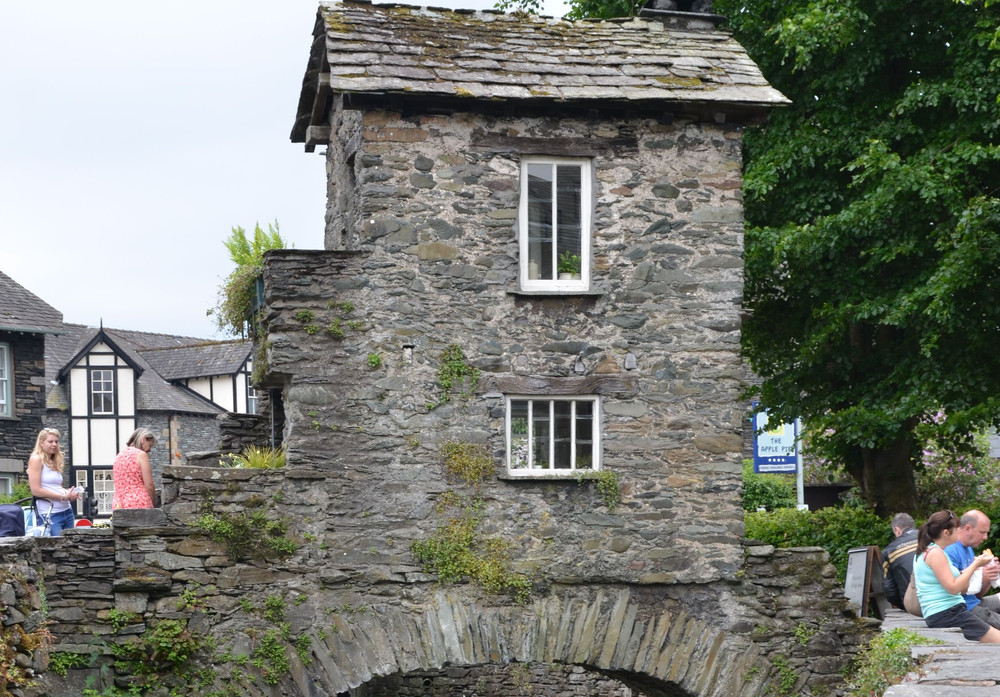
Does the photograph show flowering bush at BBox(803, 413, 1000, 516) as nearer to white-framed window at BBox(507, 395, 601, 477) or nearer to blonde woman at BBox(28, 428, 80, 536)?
white-framed window at BBox(507, 395, 601, 477)

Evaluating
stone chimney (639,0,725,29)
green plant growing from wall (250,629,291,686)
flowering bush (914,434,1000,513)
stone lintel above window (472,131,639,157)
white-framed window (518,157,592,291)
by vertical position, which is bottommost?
green plant growing from wall (250,629,291,686)

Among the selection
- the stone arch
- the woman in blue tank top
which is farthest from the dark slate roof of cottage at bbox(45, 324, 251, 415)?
the woman in blue tank top

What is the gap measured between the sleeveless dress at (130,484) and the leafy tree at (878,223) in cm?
812

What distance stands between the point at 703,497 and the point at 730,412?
954mm

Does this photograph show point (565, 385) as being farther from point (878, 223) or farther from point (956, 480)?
point (956, 480)

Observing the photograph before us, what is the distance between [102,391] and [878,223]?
25.7 meters

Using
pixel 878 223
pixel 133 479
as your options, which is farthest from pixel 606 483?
pixel 878 223

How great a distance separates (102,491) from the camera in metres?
35.4

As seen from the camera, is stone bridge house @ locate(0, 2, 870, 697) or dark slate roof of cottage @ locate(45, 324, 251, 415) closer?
stone bridge house @ locate(0, 2, 870, 697)

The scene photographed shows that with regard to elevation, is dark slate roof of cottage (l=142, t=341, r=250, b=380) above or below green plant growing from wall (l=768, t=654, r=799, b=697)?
above

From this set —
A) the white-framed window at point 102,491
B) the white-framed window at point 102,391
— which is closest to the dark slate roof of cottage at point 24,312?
the white-framed window at point 102,391

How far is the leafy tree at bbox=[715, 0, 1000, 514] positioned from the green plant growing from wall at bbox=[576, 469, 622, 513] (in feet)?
14.6

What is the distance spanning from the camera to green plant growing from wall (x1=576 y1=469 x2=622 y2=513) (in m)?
13.7

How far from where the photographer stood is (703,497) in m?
14.0
